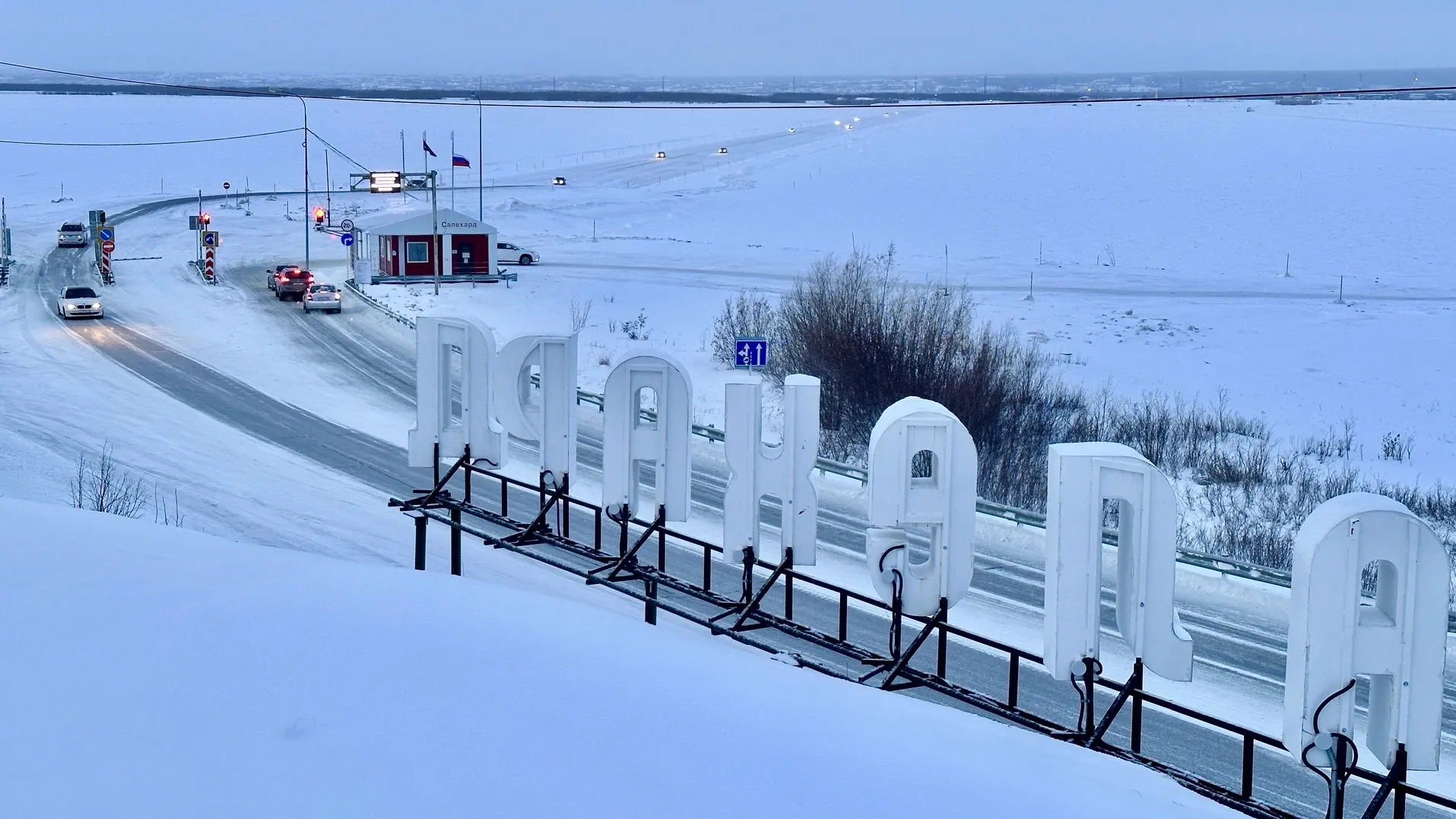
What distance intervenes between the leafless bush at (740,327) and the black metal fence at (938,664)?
19244 mm

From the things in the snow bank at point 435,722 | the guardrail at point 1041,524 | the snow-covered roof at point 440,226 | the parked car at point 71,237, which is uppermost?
the snow-covered roof at point 440,226

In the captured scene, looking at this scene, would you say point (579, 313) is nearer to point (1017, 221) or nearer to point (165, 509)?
point (165, 509)

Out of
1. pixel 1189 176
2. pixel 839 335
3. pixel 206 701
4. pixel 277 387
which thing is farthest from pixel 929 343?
pixel 1189 176

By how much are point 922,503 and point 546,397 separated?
14.3 ft

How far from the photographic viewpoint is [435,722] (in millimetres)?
7141

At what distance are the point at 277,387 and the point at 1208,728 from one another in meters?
24.2

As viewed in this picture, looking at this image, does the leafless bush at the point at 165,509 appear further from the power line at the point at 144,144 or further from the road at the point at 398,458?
the power line at the point at 144,144

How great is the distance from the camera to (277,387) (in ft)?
106

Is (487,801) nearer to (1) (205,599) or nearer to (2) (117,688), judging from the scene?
(2) (117,688)

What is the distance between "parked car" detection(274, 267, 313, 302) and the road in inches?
26.9

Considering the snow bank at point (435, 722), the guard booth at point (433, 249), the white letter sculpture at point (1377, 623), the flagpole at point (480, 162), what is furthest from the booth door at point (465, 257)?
the white letter sculpture at point (1377, 623)

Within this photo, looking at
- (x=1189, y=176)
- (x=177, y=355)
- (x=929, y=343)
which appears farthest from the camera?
(x=1189, y=176)

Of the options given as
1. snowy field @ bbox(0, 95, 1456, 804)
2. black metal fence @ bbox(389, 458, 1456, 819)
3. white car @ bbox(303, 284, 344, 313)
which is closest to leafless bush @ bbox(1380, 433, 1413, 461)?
snowy field @ bbox(0, 95, 1456, 804)

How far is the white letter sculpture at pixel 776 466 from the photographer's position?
1159 centimetres
